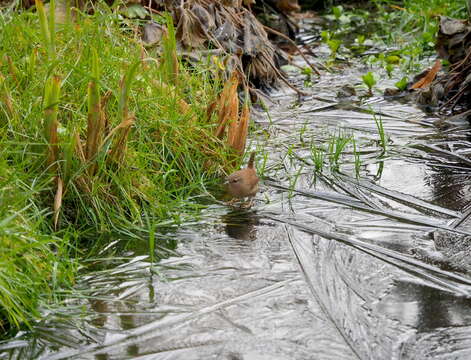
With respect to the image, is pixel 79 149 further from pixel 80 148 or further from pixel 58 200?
pixel 58 200

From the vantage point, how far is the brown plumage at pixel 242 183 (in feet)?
12.0

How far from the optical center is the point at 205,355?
2422mm

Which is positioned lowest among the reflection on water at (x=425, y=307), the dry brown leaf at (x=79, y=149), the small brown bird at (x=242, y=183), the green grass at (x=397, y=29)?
the reflection on water at (x=425, y=307)

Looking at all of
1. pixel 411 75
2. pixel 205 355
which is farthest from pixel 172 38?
pixel 411 75

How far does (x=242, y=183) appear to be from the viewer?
368 cm

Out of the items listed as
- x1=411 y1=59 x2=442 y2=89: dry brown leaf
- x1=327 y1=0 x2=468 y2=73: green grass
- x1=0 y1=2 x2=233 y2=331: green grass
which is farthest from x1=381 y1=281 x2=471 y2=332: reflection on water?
x1=327 y1=0 x2=468 y2=73: green grass

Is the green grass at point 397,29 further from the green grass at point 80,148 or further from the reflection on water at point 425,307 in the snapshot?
the reflection on water at point 425,307

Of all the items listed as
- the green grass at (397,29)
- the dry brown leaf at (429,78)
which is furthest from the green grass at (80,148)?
the green grass at (397,29)

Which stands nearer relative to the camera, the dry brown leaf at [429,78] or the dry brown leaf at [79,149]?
the dry brown leaf at [79,149]

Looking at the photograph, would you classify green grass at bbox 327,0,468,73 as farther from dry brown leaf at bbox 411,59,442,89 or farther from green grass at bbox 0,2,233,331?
green grass at bbox 0,2,233,331

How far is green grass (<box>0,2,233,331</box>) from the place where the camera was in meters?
2.75

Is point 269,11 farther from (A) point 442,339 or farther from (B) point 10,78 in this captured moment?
(A) point 442,339

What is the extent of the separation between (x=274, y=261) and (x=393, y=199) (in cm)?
102

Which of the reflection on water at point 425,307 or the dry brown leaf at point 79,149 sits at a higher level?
the dry brown leaf at point 79,149
